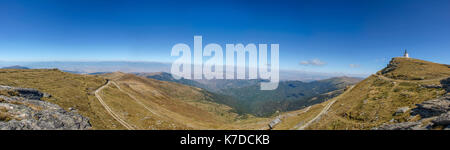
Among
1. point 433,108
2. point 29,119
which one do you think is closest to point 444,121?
point 433,108

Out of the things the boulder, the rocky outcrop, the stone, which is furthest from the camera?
the boulder

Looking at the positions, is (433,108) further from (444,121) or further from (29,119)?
(29,119)

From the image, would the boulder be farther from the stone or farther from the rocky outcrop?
the rocky outcrop

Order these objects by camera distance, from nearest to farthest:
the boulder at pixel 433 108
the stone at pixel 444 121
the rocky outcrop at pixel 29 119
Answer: the stone at pixel 444 121 → the rocky outcrop at pixel 29 119 → the boulder at pixel 433 108

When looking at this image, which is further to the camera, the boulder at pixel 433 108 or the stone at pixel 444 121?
the boulder at pixel 433 108

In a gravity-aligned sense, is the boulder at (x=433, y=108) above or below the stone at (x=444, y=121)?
below

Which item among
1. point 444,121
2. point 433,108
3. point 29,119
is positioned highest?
point 444,121

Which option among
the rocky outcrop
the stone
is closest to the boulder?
the stone

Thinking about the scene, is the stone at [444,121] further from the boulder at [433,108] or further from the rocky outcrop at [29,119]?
the rocky outcrop at [29,119]

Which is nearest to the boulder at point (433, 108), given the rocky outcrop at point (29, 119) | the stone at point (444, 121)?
the stone at point (444, 121)

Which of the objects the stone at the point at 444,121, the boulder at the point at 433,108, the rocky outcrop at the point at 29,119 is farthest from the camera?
the boulder at the point at 433,108
